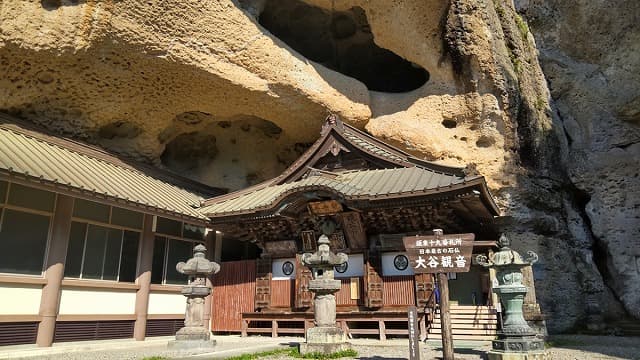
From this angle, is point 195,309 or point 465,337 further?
point 465,337

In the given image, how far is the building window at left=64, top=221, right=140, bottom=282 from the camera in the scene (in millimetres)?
11624

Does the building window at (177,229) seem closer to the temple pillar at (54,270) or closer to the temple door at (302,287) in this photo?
Result: the temple pillar at (54,270)

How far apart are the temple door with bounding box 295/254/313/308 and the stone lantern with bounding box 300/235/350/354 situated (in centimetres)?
375

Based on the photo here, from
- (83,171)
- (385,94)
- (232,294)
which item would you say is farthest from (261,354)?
(385,94)

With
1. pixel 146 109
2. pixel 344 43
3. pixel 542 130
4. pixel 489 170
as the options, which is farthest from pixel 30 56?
pixel 542 130

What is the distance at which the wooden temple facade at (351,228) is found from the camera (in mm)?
11930

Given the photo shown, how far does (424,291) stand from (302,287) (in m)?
3.71

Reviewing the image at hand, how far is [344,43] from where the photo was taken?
19.9m

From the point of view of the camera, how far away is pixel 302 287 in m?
13.6

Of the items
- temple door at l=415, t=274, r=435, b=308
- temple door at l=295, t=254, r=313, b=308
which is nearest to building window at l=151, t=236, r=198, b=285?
temple door at l=295, t=254, r=313, b=308

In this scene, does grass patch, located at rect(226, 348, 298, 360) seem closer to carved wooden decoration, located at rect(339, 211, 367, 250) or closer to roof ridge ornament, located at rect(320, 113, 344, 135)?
carved wooden decoration, located at rect(339, 211, 367, 250)

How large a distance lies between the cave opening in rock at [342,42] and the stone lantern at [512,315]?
11.9m

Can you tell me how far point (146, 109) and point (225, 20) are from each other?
3790 millimetres

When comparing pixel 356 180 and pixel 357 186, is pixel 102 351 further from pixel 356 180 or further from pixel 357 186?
pixel 356 180
